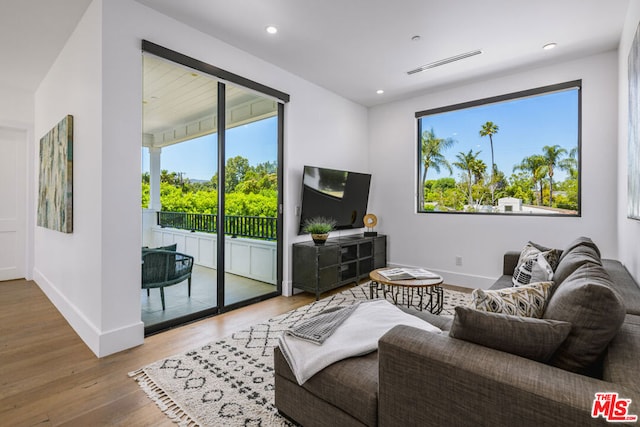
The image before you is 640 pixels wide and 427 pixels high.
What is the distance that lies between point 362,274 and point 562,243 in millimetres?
2493

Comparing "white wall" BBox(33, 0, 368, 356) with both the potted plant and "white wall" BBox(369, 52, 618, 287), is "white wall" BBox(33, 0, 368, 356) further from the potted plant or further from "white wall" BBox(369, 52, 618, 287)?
"white wall" BBox(369, 52, 618, 287)

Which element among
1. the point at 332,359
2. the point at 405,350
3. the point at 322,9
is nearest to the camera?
the point at 405,350

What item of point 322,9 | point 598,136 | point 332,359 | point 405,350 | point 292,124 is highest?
point 322,9

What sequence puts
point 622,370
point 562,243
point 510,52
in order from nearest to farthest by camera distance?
1. point 622,370
2. point 510,52
3. point 562,243

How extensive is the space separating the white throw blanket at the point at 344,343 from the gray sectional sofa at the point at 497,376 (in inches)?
3.0

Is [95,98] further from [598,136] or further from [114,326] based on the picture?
[598,136]

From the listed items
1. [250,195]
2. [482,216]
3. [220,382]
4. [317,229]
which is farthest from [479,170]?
[220,382]

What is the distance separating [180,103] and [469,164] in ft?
12.6

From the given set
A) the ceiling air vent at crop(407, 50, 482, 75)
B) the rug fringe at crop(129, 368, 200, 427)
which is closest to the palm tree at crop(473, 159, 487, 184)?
the ceiling air vent at crop(407, 50, 482, 75)

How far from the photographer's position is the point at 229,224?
135 inches

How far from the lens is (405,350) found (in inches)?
46.9

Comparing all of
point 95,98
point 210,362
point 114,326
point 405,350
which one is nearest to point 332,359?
point 405,350

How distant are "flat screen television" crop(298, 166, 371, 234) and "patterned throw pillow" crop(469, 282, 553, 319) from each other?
2.89 m

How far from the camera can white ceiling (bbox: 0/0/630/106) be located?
263 cm
